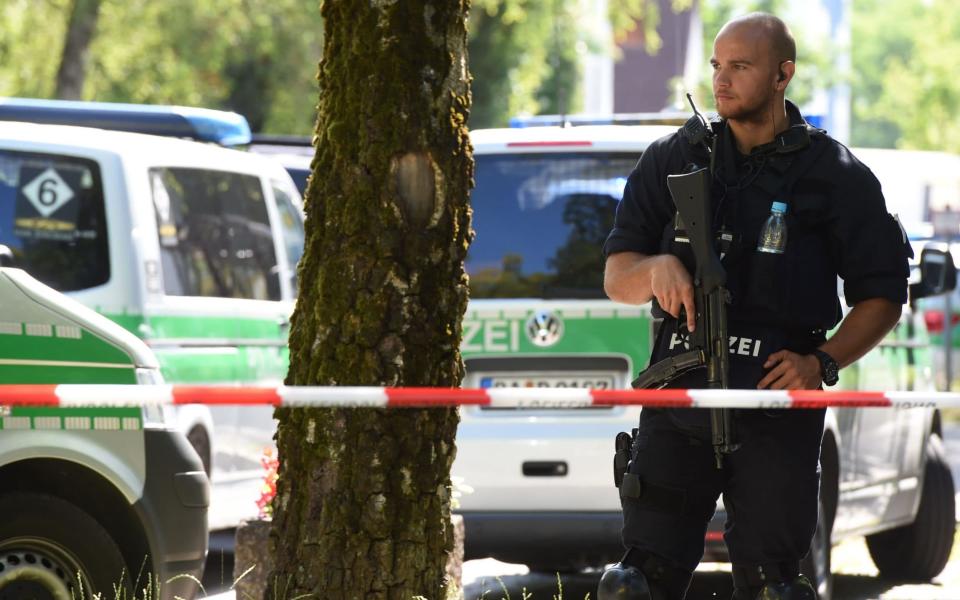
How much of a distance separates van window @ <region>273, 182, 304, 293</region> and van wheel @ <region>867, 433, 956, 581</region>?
341 cm

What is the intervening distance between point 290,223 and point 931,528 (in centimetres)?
401

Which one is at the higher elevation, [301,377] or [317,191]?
[317,191]

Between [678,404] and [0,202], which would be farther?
[0,202]

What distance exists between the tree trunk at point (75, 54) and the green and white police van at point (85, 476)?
1623cm

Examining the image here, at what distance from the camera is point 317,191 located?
4.61m

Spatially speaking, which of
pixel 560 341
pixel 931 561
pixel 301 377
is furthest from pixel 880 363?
pixel 301 377

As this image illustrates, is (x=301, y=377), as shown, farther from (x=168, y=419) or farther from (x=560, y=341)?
(x=560, y=341)

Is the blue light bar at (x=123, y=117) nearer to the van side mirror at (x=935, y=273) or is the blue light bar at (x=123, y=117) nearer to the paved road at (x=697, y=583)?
the paved road at (x=697, y=583)

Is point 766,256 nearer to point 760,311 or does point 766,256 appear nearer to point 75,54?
point 760,311

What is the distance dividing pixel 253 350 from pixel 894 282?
5093mm

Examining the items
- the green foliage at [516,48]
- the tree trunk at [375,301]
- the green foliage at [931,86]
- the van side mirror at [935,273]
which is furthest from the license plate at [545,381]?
the green foliage at [931,86]

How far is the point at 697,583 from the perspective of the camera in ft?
28.1

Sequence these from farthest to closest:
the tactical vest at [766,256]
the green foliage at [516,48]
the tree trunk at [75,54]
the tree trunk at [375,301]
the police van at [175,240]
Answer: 1. the green foliage at [516,48]
2. the tree trunk at [75,54]
3. the police van at [175,240]
4. the tree trunk at [375,301]
5. the tactical vest at [766,256]

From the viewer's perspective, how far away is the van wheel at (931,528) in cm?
879
